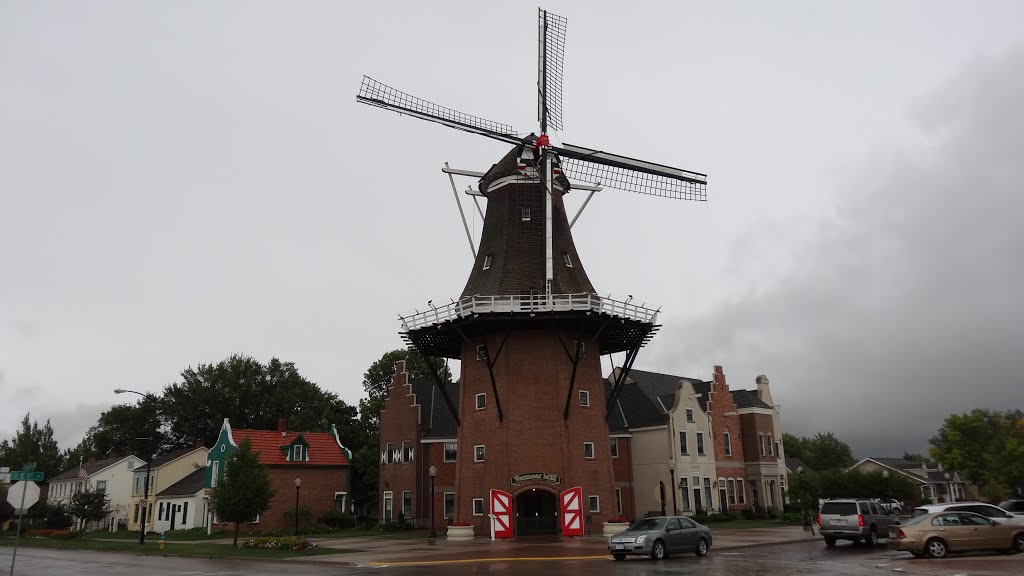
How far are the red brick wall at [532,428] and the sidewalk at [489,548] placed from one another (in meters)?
3.11

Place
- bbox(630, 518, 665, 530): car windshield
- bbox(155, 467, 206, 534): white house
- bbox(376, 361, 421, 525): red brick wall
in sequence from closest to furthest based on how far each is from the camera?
bbox(630, 518, 665, 530): car windshield < bbox(376, 361, 421, 525): red brick wall < bbox(155, 467, 206, 534): white house

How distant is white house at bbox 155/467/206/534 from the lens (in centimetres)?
5181

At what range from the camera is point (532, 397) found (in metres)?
36.7

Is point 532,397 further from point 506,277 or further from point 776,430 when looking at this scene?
point 776,430

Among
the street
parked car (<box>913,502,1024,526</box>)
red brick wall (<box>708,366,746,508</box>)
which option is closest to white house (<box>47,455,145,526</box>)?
the street

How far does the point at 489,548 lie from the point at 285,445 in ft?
88.4

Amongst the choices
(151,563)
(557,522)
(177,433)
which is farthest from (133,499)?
(557,522)

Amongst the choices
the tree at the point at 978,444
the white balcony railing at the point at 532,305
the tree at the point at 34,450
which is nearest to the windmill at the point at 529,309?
the white balcony railing at the point at 532,305


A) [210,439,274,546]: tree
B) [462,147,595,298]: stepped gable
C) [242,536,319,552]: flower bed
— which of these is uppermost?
[462,147,595,298]: stepped gable

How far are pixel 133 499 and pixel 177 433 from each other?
68.3 ft

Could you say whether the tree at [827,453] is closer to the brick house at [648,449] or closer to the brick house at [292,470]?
the brick house at [648,449]

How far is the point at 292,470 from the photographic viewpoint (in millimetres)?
50438

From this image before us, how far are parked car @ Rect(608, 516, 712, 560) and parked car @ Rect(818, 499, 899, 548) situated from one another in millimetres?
5842

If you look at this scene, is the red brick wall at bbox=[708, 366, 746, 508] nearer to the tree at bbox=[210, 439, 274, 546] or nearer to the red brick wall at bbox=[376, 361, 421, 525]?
the red brick wall at bbox=[376, 361, 421, 525]
